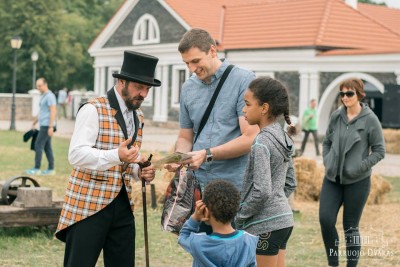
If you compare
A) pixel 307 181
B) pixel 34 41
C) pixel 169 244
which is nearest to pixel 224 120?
pixel 169 244

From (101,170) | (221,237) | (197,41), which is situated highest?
(197,41)

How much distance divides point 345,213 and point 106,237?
272cm

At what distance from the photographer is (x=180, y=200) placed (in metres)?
4.83

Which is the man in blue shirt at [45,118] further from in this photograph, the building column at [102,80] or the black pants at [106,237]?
the building column at [102,80]

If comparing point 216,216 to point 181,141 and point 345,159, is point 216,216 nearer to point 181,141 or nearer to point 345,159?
point 181,141

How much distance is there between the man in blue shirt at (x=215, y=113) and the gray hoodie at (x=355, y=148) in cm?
210

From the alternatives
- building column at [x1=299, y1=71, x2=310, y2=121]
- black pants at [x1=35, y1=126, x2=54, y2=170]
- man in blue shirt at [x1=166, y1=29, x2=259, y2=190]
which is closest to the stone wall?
building column at [x1=299, y1=71, x2=310, y2=121]

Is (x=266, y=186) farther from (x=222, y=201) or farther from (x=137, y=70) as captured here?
(x=137, y=70)

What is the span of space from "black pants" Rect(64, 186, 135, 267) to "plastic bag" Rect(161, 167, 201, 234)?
0.24m

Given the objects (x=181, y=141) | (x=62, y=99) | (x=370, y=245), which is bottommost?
(x=62, y=99)

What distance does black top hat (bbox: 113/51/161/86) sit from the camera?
4.62 m

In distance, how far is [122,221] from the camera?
4816 millimetres

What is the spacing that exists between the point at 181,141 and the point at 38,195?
3445 mm

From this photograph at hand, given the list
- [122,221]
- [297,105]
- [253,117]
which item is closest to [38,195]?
[122,221]
